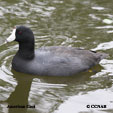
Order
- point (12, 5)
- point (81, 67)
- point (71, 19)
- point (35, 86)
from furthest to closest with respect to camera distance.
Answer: point (12, 5), point (71, 19), point (81, 67), point (35, 86)

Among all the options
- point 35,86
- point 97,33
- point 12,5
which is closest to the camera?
point 35,86

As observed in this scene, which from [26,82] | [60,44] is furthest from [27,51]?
[60,44]

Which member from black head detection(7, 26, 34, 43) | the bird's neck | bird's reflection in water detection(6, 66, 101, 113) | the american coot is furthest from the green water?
black head detection(7, 26, 34, 43)

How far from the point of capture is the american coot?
311 inches

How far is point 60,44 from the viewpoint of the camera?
9.16 m

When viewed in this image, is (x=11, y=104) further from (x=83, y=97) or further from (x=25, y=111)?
(x=83, y=97)

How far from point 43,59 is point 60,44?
1.29 meters

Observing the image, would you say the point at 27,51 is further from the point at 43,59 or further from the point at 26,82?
the point at 26,82

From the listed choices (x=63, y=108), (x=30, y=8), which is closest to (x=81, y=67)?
(x=63, y=108)

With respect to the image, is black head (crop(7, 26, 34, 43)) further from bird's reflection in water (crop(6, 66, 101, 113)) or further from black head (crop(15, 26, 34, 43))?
bird's reflection in water (crop(6, 66, 101, 113))

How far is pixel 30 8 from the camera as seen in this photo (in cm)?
1097

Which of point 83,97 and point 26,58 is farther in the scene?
point 26,58

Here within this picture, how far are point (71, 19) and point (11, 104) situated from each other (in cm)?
407

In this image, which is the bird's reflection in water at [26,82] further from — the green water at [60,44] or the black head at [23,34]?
the black head at [23,34]
